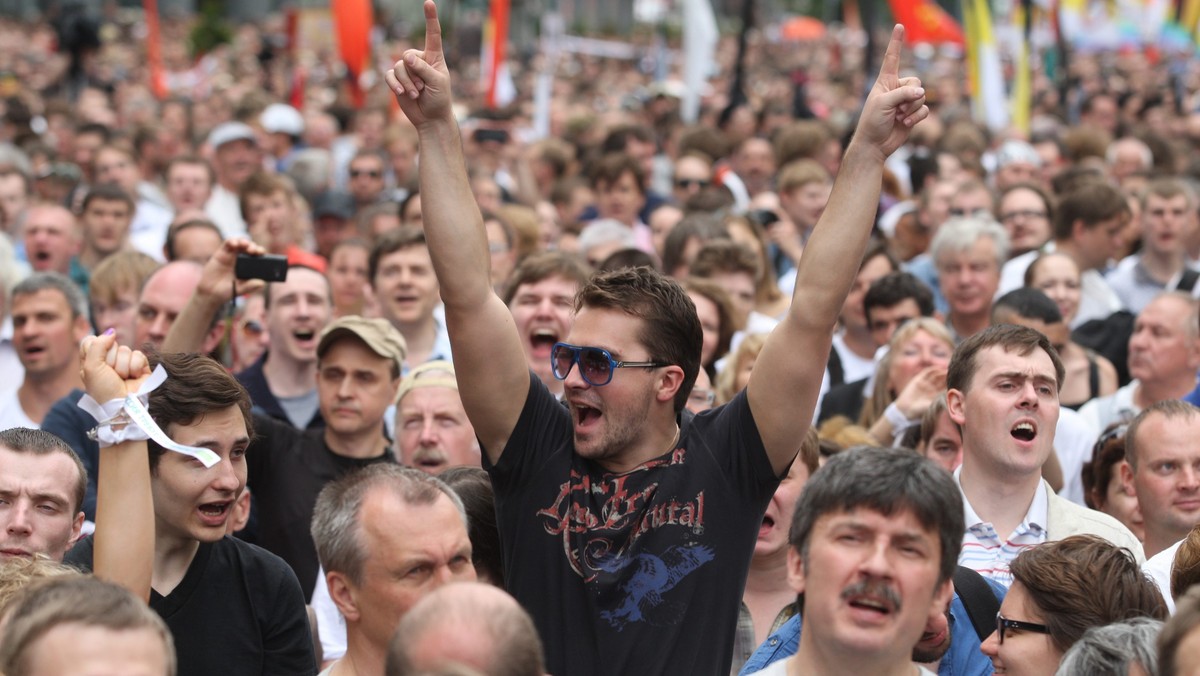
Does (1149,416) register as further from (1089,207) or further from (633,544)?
(1089,207)

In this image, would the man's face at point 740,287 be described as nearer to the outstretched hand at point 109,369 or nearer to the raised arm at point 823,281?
the raised arm at point 823,281

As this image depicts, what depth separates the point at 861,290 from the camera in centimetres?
845

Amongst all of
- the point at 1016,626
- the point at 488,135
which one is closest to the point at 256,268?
the point at 1016,626

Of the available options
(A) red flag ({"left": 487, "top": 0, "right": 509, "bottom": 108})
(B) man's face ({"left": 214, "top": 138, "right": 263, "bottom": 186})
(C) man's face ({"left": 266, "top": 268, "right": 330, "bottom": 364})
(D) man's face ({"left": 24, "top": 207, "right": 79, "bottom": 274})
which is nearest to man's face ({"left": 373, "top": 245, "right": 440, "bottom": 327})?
(C) man's face ({"left": 266, "top": 268, "right": 330, "bottom": 364})

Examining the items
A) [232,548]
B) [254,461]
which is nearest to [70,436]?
[254,461]

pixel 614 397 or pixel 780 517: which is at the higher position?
pixel 614 397

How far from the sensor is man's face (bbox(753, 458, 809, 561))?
5.14 meters

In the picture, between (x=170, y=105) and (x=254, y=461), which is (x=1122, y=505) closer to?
(x=254, y=461)

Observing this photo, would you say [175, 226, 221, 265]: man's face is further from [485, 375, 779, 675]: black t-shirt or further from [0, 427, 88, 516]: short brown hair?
[485, 375, 779, 675]: black t-shirt

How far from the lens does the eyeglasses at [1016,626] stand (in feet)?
13.3

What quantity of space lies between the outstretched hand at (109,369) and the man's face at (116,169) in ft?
27.0

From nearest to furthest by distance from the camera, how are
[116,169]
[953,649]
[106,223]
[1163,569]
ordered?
[953,649]
[1163,569]
[106,223]
[116,169]

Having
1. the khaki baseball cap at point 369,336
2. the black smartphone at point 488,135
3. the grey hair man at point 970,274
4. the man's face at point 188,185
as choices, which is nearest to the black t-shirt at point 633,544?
the khaki baseball cap at point 369,336

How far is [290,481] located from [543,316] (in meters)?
1.43
